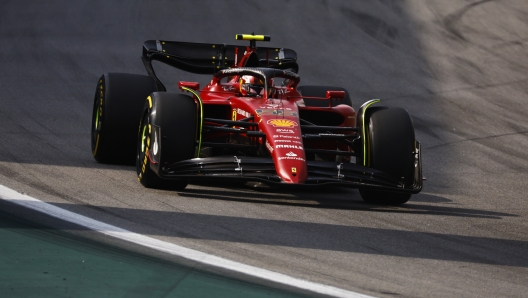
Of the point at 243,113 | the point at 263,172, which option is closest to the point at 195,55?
the point at 243,113

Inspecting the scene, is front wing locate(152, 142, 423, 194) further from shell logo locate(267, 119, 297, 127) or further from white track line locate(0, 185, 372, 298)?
white track line locate(0, 185, 372, 298)

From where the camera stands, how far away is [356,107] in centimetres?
1552

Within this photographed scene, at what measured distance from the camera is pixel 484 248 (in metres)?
6.84

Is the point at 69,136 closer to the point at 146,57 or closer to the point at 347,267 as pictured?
the point at 146,57

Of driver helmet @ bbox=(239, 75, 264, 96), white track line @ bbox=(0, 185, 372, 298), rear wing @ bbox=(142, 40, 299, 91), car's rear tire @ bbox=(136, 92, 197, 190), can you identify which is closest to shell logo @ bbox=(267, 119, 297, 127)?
car's rear tire @ bbox=(136, 92, 197, 190)

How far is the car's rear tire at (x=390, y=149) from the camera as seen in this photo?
27.8 feet

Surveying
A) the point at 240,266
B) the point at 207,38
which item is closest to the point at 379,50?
the point at 207,38

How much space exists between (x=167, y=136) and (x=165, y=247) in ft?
8.29

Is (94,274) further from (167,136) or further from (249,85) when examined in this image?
(249,85)

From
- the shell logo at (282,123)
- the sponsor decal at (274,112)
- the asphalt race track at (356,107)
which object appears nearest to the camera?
the asphalt race track at (356,107)

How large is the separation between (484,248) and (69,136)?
6.28 m

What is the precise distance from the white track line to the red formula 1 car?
1.37 meters

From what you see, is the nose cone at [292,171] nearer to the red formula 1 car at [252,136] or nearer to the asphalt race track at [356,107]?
the red formula 1 car at [252,136]

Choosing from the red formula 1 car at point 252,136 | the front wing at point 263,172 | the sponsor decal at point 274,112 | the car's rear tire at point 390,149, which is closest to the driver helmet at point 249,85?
the red formula 1 car at point 252,136
